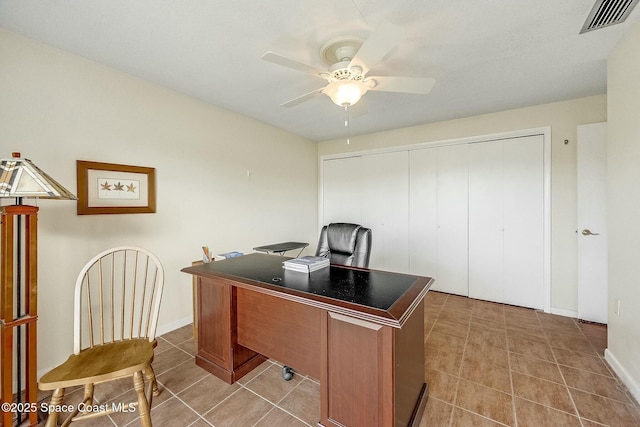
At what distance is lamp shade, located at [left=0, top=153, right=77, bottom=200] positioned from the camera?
1240mm

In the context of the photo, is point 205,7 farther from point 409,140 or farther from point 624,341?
point 624,341

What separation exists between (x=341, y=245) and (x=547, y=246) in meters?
2.40

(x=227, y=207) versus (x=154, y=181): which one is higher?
(x=154, y=181)

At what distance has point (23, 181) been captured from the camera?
4.17 feet

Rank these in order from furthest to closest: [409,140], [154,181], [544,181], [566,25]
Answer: [409,140] → [544,181] → [154,181] → [566,25]

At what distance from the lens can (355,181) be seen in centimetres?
431

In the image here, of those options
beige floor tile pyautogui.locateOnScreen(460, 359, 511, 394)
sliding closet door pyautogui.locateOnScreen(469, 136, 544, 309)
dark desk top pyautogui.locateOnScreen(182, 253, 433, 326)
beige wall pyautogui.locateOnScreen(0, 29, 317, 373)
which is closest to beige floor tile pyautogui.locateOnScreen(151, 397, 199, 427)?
dark desk top pyautogui.locateOnScreen(182, 253, 433, 326)

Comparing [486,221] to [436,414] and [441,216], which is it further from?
[436,414]

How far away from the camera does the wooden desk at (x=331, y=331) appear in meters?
1.16

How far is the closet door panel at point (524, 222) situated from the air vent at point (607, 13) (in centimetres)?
156

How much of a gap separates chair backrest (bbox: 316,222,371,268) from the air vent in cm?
200

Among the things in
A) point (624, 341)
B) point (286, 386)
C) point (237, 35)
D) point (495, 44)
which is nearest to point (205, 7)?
point (237, 35)

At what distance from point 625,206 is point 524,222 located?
138cm

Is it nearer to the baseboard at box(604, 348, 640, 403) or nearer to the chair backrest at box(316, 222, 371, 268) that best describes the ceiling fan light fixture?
the chair backrest at box(316, 222, 371, 268)
